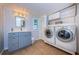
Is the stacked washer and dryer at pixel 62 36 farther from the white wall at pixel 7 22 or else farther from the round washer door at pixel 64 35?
the white wall at pixel 7 22

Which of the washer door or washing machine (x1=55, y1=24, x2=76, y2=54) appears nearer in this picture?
washing machine (x1=55, y1=24, x2=76, y2=54)

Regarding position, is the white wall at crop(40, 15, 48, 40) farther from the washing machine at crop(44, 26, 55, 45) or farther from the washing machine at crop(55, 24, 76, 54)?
the washing machine at crop(55, 24, 76, 54)

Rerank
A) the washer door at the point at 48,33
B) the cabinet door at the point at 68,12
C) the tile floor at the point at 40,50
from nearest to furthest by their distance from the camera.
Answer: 1. the cabinet door at the point at 68,12
2. the tile floor at the point at 40,50
3. the washer door at the point at 48,33

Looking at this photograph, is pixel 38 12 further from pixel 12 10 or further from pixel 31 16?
pixel 12 10

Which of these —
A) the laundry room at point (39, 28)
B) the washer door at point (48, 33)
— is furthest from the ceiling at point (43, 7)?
the washer door at point (48, 33)

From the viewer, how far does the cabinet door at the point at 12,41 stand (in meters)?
1.80

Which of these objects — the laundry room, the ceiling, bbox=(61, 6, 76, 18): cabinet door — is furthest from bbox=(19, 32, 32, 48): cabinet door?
bbox=(61, 6, 76, 18): cabinet door

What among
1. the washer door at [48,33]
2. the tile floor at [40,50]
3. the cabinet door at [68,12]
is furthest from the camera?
the washer door at [48,33]

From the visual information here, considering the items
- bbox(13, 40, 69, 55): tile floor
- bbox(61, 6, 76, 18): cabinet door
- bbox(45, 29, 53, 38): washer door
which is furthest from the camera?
bbox(45, 29, 53, 38): washer door

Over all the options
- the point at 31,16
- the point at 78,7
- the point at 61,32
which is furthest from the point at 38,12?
the point at 78,7

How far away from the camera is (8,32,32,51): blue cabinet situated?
1812 mm

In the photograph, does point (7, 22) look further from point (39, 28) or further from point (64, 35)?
point (64, 35)

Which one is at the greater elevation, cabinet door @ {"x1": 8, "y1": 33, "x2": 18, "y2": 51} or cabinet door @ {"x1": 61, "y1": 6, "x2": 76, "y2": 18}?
cabinet door @ {"x1": 61, "y1": 6, "x2": 76, "y2": 18}

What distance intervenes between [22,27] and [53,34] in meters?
0.58
